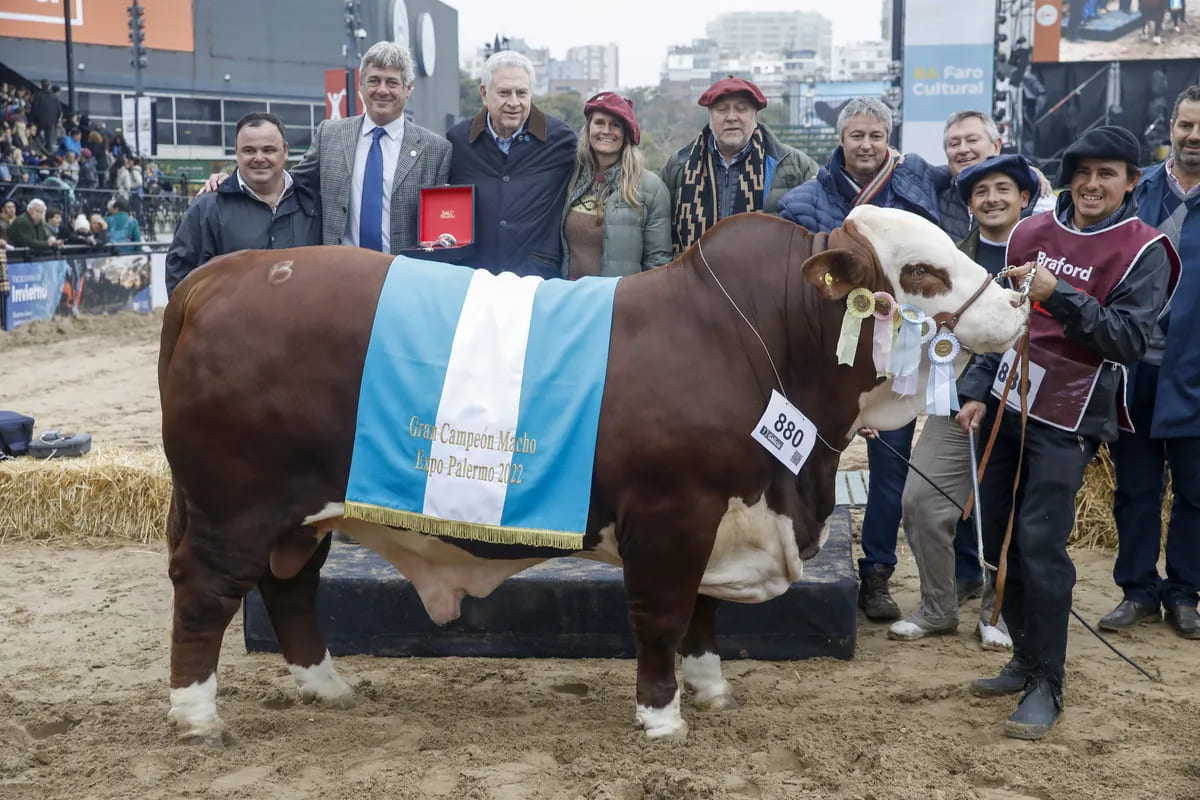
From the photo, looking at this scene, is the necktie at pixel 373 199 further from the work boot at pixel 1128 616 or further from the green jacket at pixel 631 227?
the work boot at pixel 1128 616

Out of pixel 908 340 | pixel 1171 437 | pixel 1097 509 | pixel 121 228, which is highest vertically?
pixel 121 228

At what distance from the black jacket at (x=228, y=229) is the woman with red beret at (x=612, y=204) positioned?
1.16 m

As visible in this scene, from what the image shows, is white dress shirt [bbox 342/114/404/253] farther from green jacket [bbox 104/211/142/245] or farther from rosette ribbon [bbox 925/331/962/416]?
green jacket [bbox 104/211/142/245]

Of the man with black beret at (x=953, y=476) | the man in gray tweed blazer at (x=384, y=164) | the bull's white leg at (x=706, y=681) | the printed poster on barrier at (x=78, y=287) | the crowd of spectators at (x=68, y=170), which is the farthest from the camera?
the crowd of spectators at (x=68, y=170)

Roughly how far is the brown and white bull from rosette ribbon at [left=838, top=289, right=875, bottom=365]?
0.04 m

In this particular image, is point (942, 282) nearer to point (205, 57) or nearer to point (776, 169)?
point (776, 169)

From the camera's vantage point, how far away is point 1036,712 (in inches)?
155

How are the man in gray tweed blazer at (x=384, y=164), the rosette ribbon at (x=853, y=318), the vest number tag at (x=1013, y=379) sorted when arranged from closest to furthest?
1. the rosette ribbon at (x=853, y=318)
2. the vest number tag at (x=1013, y=379)
3. the man in gray tweed blazer at (x=384, y=164)

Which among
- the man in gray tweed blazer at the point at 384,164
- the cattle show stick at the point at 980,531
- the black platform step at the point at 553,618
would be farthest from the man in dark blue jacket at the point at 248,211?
the cattle show stick at the point at 980,531

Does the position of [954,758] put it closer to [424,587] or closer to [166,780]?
[424,587]

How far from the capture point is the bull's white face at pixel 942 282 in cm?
368

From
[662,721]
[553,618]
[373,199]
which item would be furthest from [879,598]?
[373,199]

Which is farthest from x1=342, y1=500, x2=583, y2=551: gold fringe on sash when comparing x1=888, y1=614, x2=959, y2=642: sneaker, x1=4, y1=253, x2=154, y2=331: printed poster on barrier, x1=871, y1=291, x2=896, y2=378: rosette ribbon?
x1=4, y1=253, x2=154, y2=331: printed poster on barrier

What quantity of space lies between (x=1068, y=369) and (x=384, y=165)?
116 inches
